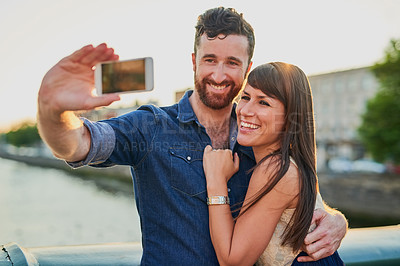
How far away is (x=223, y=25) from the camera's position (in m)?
2.20

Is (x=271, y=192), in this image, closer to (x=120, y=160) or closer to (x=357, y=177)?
(x=120, y=160)

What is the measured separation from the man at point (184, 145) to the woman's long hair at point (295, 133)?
11 centimetres

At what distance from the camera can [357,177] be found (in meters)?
21.6

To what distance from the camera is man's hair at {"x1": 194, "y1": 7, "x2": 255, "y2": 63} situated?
220cm

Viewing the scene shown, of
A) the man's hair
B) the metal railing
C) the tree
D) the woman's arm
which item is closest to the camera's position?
the woman's arm

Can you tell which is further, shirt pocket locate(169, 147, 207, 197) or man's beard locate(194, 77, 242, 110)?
man's beard locate(194, 77, 242, 110)

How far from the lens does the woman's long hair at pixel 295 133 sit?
1.85 m

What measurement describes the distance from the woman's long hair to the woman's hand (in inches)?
6.4

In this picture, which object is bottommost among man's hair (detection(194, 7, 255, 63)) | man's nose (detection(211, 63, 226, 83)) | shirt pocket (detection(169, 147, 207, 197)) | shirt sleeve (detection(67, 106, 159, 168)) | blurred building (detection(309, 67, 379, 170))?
blurred building (detection(309, 67, 379, 170))

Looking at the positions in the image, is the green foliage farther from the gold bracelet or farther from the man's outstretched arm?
the man's outstretched arm

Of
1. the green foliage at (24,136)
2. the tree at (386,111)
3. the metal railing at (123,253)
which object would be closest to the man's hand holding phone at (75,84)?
the metal railing at (123,253)

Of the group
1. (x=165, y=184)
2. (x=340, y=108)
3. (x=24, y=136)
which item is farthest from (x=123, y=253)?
(x=24, y=136)

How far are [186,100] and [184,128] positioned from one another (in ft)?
0.77

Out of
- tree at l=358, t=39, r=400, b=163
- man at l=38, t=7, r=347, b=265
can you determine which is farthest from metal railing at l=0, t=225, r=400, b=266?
tree at l=358, t=39, r=400, b=163
